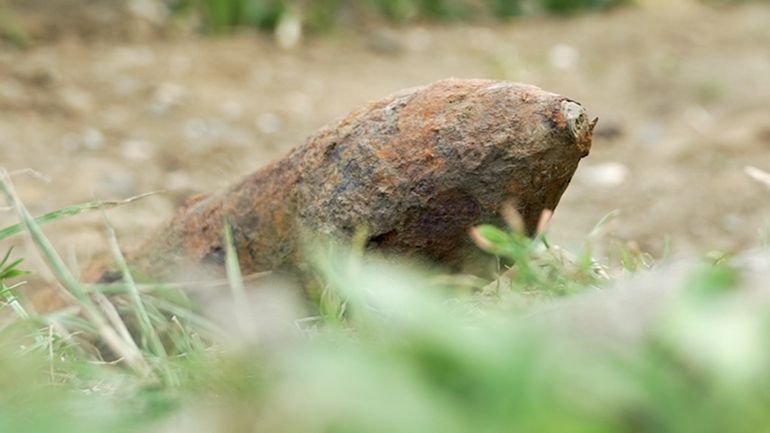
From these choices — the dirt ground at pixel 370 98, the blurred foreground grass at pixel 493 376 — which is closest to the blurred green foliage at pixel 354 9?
the dirt ground at pixel 370 98

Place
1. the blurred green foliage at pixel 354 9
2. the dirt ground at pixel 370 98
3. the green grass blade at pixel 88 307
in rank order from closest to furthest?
the green grass blade at pixel 88 307
the dirt ground at pixel 370 98
the blurred green foliage at pixel 354 9

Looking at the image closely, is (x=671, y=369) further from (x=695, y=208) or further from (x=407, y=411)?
(x=695, y=208)

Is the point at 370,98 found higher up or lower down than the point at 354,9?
higher up

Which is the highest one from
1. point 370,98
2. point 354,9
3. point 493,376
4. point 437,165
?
point 493,376

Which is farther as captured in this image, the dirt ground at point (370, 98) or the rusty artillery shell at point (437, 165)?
the dirt ground at point (370, 98)

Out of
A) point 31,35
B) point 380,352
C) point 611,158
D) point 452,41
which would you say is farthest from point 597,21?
point 380,352

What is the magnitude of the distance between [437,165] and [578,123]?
0.20 meters

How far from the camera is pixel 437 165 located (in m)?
1.63

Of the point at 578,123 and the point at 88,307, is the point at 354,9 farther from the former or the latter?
the point at 88,307

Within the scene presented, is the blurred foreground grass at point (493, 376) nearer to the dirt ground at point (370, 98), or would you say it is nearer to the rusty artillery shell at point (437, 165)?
the rusty artillery shell at point (437, 165)

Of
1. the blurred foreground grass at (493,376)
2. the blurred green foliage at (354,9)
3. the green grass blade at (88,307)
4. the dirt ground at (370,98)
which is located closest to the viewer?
the blurred foreground grass at (493,376)

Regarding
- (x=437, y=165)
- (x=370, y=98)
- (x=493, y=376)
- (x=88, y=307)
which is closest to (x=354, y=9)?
(x=370, y=98)

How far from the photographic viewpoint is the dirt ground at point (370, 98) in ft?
12.5

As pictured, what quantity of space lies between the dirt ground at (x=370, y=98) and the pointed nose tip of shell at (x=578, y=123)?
1238 mm
